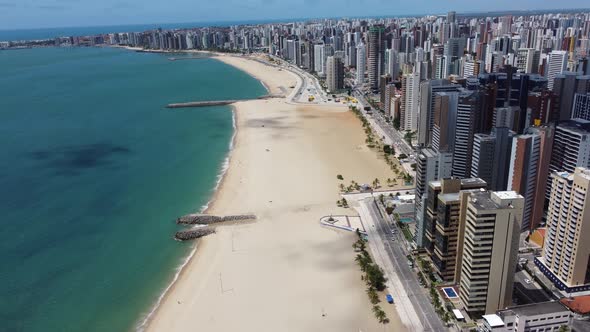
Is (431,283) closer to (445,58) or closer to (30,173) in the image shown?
(30,173)

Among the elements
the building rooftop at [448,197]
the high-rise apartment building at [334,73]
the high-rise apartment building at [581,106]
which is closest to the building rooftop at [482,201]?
the building rooftop at [448,197]

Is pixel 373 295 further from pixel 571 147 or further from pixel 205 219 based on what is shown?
pixel 571 147

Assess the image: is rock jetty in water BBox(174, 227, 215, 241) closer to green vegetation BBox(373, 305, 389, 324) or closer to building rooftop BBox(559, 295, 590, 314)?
green vegetation BBox(373, 305, 389, 324)

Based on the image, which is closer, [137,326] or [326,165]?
[137,326]

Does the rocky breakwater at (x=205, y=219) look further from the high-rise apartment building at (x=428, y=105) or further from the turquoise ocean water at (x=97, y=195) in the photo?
the high-rise apartment building at (x=428, y=105)

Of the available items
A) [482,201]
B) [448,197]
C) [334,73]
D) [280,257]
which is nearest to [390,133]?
[334,73]

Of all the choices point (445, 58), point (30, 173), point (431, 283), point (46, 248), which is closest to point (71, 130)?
point (30, 173)
